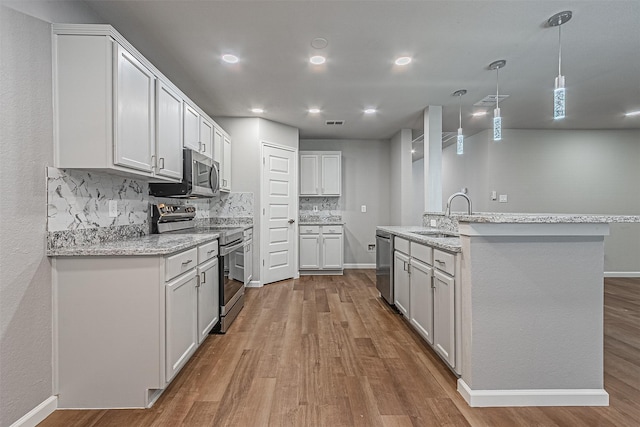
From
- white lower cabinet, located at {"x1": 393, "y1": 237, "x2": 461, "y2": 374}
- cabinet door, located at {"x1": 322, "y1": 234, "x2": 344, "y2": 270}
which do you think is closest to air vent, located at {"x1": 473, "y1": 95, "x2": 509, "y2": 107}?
white lower cabinet, located at {"x1": 393, "y1": 237, "x2": 461, "y2": 374}

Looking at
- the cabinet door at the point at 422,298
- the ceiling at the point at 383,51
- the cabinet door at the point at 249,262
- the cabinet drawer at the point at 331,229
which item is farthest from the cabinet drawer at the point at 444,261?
the cabinet drawer at the point at 331,229

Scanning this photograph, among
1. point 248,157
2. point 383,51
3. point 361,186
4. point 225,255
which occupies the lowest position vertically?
point 225,255

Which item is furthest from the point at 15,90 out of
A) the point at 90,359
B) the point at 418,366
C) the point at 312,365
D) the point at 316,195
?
the point at 316,195

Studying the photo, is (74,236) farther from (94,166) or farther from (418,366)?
(418,366)

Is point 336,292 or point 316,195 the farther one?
point 316,195

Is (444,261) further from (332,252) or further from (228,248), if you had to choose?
(332,252)

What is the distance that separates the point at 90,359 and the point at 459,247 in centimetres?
217

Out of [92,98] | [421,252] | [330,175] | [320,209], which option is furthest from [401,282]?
[320,209]

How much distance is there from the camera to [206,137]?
11.4ft

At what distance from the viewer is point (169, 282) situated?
1830 millimetres

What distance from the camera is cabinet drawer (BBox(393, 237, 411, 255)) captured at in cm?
289

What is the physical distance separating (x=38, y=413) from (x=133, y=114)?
1.72m

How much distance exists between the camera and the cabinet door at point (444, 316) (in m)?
1.96

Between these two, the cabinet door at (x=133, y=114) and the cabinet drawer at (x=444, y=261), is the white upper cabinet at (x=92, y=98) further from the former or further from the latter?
the cabinet drawer at (x=444, y=261)
